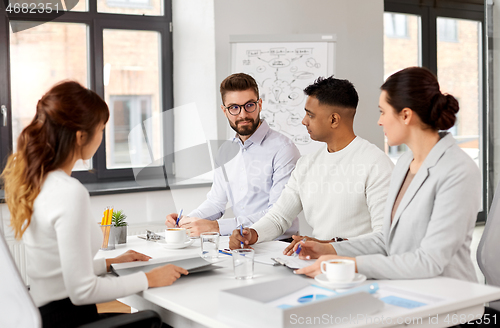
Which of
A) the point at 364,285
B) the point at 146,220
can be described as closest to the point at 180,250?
the point at 364,285

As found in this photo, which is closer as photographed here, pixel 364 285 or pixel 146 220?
pixel 364 285

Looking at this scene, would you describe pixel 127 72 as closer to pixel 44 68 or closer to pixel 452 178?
pixel 44 68

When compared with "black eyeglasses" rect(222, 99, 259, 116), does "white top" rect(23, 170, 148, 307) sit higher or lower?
lower

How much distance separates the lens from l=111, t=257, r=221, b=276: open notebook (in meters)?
1.51

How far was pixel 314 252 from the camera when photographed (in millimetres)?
1612

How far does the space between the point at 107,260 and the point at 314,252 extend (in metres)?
0.67

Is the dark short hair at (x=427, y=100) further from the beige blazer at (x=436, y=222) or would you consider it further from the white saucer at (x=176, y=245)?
the white saucer at (x=176, y=245)

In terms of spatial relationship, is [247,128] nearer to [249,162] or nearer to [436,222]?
[249,162]

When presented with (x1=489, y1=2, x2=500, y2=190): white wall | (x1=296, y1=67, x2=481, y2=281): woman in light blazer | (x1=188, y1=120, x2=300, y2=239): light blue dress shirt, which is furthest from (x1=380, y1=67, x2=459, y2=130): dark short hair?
(x1=489, y1=2, x2=500, y2=190): white wall

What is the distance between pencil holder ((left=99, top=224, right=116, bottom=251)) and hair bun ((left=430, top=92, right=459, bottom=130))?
1.23 metres

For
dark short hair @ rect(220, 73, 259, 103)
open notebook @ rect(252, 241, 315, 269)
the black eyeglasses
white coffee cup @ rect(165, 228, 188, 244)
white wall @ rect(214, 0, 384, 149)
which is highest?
white wall @ rect(214, 0, 384, 149)

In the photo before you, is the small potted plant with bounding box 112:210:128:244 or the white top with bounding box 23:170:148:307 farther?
the small potted plant with bounding box 112:210:128:244

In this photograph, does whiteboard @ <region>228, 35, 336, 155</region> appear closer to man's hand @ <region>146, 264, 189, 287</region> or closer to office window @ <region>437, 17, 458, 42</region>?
office window @ <region>437, 17, 458, 42</region>

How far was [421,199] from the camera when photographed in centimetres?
150
